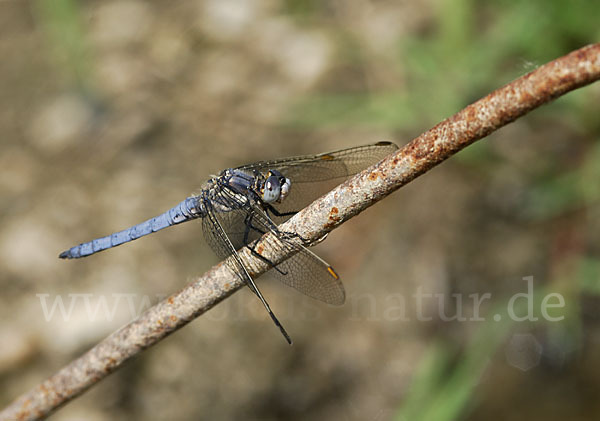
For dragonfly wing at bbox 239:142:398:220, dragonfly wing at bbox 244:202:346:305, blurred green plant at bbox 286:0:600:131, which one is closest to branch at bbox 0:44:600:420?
dragonfly wing at bbox 244:202:346:305

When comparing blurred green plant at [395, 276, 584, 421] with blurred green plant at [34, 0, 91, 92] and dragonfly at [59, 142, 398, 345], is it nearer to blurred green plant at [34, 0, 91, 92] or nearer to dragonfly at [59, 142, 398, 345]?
dragonfly at [59, 142, 398, 345]

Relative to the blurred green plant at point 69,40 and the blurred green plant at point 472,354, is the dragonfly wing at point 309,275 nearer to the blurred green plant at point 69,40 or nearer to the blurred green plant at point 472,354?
the blurred green plant at point 472,354

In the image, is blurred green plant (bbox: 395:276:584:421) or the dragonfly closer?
the dragonfly

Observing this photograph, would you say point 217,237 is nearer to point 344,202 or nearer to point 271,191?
point 271,191

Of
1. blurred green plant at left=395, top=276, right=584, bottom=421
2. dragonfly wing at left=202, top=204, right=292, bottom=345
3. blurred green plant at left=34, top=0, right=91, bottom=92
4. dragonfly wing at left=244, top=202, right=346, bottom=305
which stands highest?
blurred green plant at left=34, top=0, right=91, bottom=92

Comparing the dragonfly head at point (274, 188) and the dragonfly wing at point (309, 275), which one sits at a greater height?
the dragonfly head at point (274, 188)

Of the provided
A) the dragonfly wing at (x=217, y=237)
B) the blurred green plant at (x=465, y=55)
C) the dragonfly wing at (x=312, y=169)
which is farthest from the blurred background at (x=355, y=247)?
the dragonfly wing at (x=217, y=237)

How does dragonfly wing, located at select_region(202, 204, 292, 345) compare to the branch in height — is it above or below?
above

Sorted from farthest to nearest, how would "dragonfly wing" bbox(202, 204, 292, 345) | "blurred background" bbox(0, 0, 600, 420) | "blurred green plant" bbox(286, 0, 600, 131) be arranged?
"blurred green plant" bbox(286, 0, 600, 131) → "blurred background" bbox(0, 0, 600, 420) → "dragonfly wing" bbox(202, 204, 292, 345)

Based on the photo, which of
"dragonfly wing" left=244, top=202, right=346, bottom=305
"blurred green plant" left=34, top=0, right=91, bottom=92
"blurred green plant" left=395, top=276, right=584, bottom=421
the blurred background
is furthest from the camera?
"blurred green plant" left=34, top=0, right=91, bottom=92
